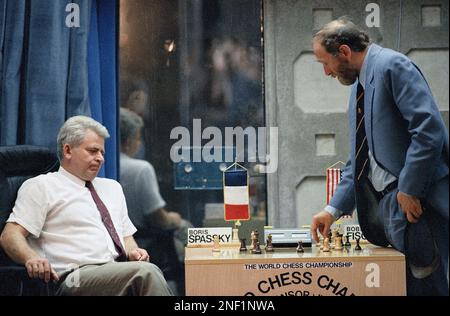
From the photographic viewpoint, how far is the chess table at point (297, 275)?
13.5ft

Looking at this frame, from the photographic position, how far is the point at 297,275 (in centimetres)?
414

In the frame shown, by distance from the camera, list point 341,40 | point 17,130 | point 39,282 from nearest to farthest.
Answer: point 39,282, point 341,40, point 17,130

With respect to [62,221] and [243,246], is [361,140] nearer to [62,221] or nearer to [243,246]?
[243,246]

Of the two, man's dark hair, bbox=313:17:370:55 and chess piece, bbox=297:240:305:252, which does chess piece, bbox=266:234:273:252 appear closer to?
chess piece, bbox=297:240:305:252

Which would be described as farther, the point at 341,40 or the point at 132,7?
the point at 132,7

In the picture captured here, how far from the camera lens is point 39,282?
3926mm

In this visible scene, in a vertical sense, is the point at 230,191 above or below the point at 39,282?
above

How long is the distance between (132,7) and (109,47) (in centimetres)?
29

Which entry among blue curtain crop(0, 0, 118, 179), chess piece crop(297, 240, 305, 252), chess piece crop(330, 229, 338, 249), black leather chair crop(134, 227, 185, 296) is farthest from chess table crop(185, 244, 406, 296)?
blue curtain crop(0, 0, 118, 179)

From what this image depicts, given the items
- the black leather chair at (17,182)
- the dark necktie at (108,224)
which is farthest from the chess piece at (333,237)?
the black leather chair at (17,182)

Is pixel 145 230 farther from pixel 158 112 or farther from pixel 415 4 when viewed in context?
pixel 415 4

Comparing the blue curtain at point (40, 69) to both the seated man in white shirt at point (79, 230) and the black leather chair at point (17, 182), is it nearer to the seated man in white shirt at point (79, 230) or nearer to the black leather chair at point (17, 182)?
the black leather chair at point (17, 182)
